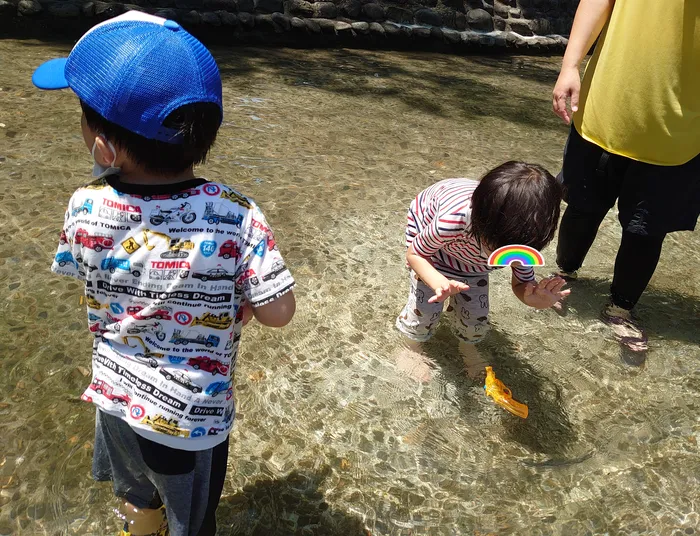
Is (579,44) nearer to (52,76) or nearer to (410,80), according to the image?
(52,76)

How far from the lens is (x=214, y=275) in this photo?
1.23 m

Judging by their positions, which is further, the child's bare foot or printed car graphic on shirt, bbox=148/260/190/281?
the child's bare foot

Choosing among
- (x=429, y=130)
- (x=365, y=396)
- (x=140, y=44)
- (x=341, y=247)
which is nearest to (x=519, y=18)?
(x=429, y=130)

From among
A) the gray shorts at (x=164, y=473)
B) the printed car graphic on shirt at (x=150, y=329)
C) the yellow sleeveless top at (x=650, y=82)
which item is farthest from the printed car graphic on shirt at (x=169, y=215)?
the yellow sleeveless top at (x=650, y=82)

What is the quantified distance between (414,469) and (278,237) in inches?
59.6

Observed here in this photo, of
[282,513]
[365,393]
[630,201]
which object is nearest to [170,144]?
[282,513]

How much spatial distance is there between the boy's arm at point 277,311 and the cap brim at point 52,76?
0.58 metres

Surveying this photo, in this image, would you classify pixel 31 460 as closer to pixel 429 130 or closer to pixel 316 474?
pixel 316 474

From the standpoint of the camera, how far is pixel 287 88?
5.27 meters

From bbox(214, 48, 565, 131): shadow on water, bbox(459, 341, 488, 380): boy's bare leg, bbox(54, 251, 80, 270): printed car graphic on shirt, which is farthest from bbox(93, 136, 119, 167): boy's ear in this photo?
bbox(214, 48, 565, 131): shadow on water

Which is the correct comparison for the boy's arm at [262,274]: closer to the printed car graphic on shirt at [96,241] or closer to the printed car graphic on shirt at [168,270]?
the printed car graphic on shirt at [168,270]

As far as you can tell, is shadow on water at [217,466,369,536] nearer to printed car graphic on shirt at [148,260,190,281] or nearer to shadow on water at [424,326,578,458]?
shadow on water at [424,326,578,458]

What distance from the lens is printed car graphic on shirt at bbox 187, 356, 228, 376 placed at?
4.19ft

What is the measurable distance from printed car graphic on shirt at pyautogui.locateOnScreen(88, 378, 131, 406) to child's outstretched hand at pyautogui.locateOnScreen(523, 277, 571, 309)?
1258mm
